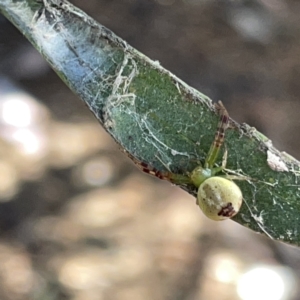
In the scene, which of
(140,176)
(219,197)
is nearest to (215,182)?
(219,197)

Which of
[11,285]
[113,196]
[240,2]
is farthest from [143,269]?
[240,2]

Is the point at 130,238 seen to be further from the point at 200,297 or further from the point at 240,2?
the point at 240,2

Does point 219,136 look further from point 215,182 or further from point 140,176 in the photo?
point 140,176

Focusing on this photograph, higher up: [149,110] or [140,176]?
[149,110]

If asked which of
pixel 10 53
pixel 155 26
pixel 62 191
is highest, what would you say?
pixel 155 26

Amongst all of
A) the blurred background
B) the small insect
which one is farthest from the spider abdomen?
the blurred background

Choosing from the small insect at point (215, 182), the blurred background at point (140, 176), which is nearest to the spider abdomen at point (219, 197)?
the small insect at point (215, 182)
